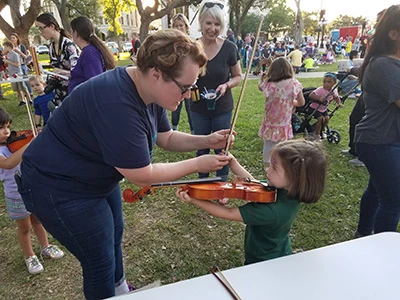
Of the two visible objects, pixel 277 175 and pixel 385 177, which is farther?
pixel 385 177

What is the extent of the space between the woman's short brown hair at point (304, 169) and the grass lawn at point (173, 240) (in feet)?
2.06

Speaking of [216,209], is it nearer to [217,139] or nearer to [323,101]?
[217,139]

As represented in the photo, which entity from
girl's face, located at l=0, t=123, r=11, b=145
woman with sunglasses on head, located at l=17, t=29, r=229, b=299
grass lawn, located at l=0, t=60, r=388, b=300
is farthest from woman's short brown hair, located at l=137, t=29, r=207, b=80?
girl's face, located at l=0, t=123, r=11, b=145

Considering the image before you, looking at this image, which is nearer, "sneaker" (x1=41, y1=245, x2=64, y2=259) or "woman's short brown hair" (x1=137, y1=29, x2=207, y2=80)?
"woman's short brown hair" (x1=137, y1=29, x2=207, y2=80)

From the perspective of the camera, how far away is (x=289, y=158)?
1572mm

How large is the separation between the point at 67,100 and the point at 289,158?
3.75 ft

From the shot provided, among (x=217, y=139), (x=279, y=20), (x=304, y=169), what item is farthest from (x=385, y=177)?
(x=279, y=20)

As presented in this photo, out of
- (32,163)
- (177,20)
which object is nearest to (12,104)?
(177,20)

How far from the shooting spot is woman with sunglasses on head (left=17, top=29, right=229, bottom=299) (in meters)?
1.21

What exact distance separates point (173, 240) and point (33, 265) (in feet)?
4.05

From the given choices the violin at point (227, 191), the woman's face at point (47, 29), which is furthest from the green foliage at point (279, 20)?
the violin at point (227, 191)

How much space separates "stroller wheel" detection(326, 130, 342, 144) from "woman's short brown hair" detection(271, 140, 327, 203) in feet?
13.8

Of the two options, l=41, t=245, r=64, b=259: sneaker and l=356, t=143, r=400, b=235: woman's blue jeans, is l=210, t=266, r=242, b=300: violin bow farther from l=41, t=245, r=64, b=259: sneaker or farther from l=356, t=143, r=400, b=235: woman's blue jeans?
l=41, t=245, r=64, b=259: sneaker

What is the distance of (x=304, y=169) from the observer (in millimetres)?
1554
